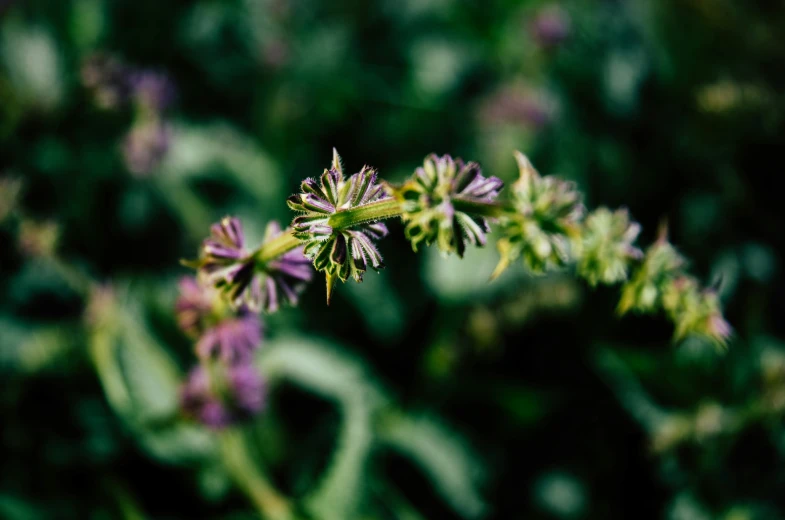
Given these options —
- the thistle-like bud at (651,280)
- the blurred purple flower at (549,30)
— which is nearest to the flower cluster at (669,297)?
the thistle-like bud at (651,280)

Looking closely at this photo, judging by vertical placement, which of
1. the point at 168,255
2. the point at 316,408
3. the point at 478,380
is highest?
the point at 478,380

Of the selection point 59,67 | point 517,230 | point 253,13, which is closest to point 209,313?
point 517,230

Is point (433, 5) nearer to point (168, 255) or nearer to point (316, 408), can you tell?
point (168, 255)

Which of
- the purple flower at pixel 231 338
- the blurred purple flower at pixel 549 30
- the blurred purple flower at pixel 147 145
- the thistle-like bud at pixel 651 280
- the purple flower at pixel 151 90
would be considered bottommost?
the purple flower at pixel 231 338

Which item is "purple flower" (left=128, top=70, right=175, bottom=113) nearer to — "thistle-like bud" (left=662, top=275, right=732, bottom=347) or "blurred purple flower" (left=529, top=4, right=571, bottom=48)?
"blurred purple flower" (left=529, top=4, right=571, bottom=48)

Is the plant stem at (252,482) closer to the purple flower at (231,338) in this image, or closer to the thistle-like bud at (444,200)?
the purple flower at (231,338)

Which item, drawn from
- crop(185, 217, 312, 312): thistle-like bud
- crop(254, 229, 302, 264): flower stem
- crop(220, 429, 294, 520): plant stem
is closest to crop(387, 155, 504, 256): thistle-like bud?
Result: crop(254, 229, 302, 264): flower stem
